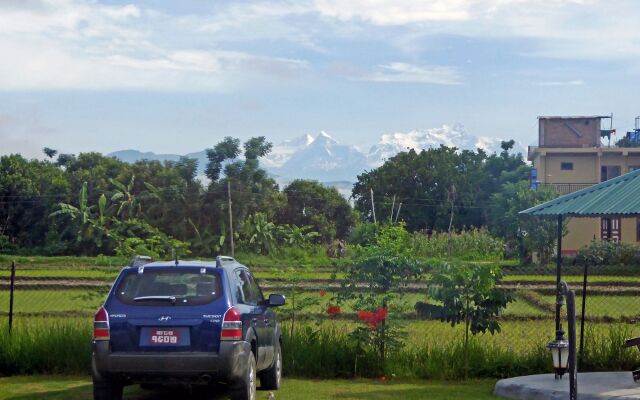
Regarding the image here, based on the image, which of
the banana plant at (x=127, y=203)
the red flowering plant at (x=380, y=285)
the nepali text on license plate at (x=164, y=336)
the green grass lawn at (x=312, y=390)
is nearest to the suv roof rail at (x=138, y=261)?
the nepali text on license plate at (x=164, y=336)

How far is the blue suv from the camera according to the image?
34.3 feet

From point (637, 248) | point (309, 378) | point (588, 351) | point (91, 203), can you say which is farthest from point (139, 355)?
point (91, 203)

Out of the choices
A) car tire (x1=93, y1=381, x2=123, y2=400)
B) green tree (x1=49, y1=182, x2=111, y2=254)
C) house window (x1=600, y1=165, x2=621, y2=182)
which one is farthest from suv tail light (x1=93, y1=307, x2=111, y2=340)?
house window (x1=600, y1=165, x2=621, y2=182)

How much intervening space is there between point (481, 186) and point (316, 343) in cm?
6111

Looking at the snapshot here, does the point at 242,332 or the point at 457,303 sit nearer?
the point at 242,332

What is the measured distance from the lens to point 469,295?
14180mm

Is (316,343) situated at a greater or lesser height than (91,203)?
lesser

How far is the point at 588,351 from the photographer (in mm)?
14398

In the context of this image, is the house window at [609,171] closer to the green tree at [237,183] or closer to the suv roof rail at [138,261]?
the green tree at [237,183]

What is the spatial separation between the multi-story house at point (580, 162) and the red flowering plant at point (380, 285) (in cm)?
4382

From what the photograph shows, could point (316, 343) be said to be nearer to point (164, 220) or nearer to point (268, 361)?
point (268, 361)

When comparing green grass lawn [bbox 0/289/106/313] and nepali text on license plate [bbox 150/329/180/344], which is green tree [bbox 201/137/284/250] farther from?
nepali text on license plate [bbox 150/329/180/344]

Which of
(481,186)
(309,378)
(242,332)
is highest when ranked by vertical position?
(481,186)

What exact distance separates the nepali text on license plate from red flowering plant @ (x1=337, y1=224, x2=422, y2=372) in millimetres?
3947
